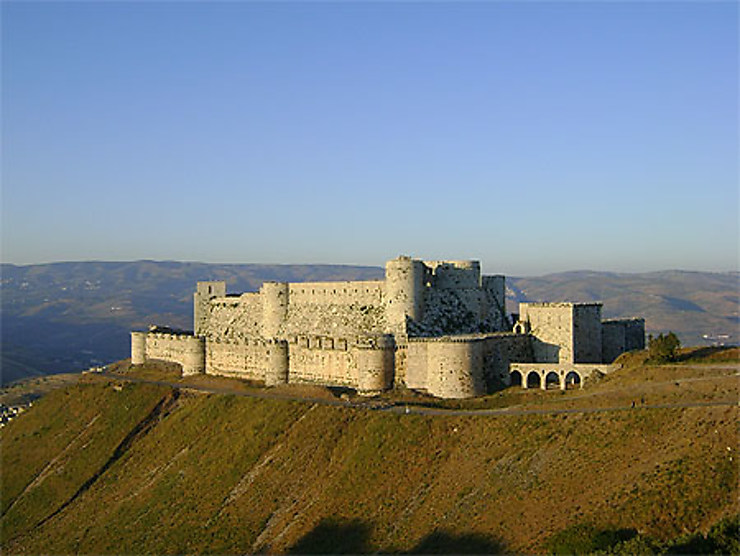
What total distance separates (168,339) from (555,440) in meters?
63.5

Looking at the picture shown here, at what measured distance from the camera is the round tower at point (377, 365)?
243ft

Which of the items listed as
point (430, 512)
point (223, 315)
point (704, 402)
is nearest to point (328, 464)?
point (430, 512)

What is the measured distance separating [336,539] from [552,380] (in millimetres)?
30732

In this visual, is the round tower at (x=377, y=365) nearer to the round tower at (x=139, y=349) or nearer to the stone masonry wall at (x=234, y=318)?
the stone masonry wall at (x=234, y=318)

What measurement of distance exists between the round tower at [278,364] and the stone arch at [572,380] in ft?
93.4

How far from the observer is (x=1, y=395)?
549 feet

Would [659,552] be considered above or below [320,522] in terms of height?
above

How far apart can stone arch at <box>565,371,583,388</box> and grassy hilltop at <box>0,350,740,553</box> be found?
601 cm

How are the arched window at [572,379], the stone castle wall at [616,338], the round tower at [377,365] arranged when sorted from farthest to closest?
the stone castle wall at [616,338] < the round tower at [377,365] < the arched window at [572,379]

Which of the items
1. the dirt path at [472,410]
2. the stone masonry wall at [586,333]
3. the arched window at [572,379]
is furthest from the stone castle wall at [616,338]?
the dirt path at [472,410]

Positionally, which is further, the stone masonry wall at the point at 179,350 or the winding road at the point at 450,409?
the stone masonry wall at the point at 179,350

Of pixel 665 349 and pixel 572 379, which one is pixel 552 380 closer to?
pixel 572 379

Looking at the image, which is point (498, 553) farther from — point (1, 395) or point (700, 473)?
point (1, 395)

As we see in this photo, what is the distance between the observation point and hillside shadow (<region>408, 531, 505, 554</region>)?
44.3 m
